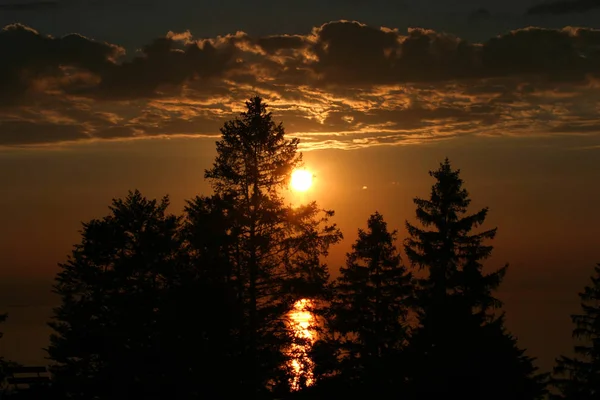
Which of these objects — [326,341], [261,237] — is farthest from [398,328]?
[261,237]

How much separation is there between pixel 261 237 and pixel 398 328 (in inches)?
442

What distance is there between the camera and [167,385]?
32.2 metres

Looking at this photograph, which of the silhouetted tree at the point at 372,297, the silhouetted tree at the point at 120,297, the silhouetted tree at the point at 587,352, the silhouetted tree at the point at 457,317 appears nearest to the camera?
the silhouetted tree at the point at 457,317

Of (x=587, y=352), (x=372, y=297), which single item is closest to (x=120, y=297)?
(x=372, y=297)

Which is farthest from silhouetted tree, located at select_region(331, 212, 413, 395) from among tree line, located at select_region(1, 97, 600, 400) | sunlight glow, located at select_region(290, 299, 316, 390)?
sunlight glow, located at select_region(290, 299, 316, 390)

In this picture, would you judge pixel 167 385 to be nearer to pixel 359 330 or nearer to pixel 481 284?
pixel 359 330

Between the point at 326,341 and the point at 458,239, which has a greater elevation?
the point at 458,239

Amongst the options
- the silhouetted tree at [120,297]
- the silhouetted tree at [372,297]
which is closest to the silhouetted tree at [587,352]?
the silhouetted tree at [372,297]

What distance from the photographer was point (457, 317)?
27156mm

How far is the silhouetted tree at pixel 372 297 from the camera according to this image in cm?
4225

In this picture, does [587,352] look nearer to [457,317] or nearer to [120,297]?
[457,317]

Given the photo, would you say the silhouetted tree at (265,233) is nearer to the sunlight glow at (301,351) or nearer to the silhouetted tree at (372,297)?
the sunlight glow at (301,351)

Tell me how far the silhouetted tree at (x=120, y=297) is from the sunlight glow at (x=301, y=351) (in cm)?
620

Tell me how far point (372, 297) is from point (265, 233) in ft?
32.8
